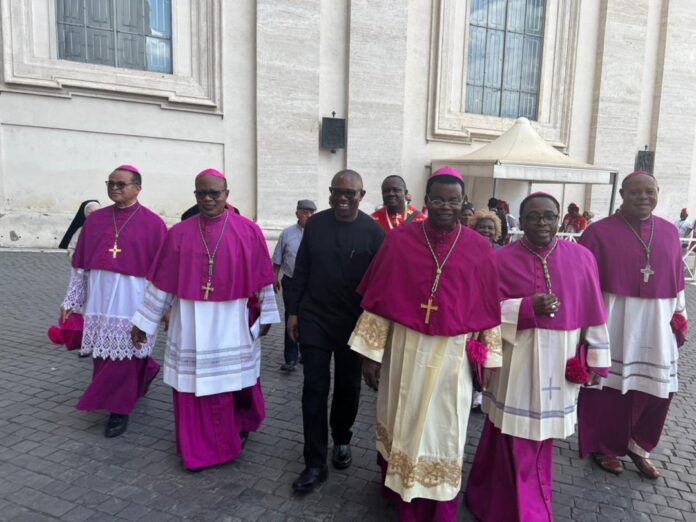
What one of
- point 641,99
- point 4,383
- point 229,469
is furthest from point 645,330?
point 641,99

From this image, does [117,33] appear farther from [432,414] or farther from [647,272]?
[432,414]

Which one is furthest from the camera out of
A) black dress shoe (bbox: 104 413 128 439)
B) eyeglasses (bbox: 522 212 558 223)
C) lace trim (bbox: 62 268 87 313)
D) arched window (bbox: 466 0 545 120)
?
arched window (bbox: 466 0 545 120)

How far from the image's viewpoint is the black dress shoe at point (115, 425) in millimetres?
4277

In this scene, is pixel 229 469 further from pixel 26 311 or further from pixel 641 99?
pixel 641 99

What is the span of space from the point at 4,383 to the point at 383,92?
10852 millimetres

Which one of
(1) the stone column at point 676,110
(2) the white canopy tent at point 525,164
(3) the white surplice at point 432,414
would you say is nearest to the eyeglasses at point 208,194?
(3) the white surplice at point 432,414

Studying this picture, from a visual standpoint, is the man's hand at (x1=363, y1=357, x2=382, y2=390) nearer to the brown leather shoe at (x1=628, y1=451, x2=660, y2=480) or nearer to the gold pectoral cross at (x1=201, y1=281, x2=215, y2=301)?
the gold pectoral cross at (x1=201, y1=281, x2=215, y2=301)

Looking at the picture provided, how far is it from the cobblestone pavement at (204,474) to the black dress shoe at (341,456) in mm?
69

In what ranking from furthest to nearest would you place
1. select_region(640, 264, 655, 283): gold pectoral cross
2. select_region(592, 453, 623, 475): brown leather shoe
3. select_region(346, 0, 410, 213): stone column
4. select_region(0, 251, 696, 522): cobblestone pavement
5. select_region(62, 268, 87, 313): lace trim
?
select_region(346, 0, 410, 213): stone column → select_region(62, 268, 87, 313): lace trim → select_region(592, 453, 623, 475): brown leather shoe → select_region(640, 264, 655, 283): gold pectoral cross → select_region(0, 251, 696, 522): cobblestone pavement

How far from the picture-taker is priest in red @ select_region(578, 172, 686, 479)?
3891mm

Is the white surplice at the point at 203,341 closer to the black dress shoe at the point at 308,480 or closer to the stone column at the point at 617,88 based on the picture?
the black dress shoe at the point at 308,480

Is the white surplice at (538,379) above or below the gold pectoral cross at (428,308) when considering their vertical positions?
below

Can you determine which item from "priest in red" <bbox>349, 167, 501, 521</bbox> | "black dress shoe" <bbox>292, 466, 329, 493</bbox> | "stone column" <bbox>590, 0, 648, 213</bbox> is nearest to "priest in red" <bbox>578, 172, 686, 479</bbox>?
"priest in red" <bbox>349, 167, 501, 521</bbox>

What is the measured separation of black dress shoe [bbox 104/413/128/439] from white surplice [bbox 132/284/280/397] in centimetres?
84
